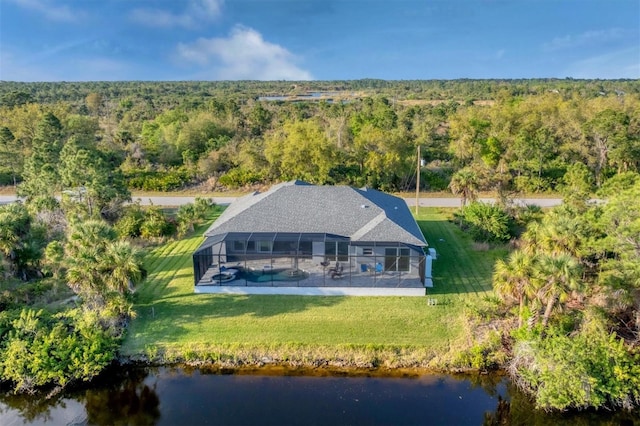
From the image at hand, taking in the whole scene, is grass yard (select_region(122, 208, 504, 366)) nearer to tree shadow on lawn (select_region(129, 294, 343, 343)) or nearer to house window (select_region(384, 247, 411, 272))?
tree shadow on lawn (select_region(129, 294, 343, 343))

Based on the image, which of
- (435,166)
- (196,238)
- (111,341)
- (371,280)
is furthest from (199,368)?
(435,166)

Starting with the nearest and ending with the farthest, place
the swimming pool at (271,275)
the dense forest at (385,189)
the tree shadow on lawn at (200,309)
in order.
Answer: the dense forest at (385,189) → the tree shadow on lawn at (200,309) → the swimming pool at (271,275)

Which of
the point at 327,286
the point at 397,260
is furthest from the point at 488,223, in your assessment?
the point at 327,286

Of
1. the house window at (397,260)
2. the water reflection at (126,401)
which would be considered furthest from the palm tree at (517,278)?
the water reflection at (126,401)

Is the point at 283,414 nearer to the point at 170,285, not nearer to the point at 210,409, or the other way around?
the point at 210,409

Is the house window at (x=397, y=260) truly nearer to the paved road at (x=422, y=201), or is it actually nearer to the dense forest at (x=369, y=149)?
the dense forest at (x=369, y=149)

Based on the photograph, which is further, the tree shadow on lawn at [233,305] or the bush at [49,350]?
the tree shadow on lawn at [233,305]

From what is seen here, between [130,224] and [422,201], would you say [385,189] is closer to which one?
[422,201]

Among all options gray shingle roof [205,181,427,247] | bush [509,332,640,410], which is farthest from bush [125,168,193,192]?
bush [509,332,640,410]
